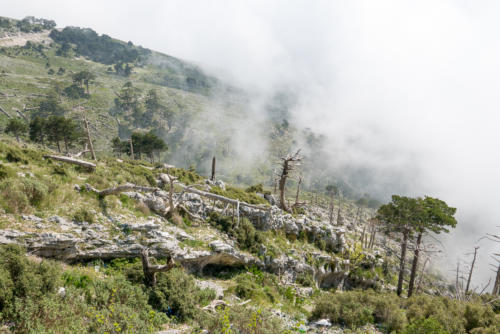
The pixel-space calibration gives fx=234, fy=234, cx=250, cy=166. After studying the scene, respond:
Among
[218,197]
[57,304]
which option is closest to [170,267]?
[57,304]

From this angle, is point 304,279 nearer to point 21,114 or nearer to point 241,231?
point 241,231

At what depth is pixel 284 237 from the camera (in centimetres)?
2402

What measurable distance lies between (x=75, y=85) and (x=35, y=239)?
172 metres

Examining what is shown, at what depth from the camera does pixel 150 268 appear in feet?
33.8

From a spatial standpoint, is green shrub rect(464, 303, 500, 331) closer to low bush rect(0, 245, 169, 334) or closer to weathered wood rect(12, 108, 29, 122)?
low bush rect(0, 245, 169, 334)

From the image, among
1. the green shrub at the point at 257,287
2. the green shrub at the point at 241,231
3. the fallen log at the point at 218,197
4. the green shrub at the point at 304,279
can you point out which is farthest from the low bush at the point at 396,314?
the fallen log at the point at 218,197

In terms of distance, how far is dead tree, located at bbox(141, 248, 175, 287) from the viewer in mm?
10281

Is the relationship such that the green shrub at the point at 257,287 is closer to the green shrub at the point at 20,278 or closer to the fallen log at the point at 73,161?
the green shrub at the point at 20,278

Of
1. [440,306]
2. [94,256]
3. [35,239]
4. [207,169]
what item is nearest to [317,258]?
[440,306]

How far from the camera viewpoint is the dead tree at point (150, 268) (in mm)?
10281

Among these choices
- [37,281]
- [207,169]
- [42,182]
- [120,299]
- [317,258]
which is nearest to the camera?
[37,281]

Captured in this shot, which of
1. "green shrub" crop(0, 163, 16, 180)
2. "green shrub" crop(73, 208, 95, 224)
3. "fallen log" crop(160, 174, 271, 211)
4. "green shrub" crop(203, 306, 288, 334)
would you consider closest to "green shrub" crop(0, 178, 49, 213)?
"green shrub" crop(0, 163, 16, 180)

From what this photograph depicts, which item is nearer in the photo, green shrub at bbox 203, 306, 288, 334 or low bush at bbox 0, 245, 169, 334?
low bush at bbox 0, 245, 169, 334

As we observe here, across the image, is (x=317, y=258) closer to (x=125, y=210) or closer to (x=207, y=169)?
(x=125, y=210)
